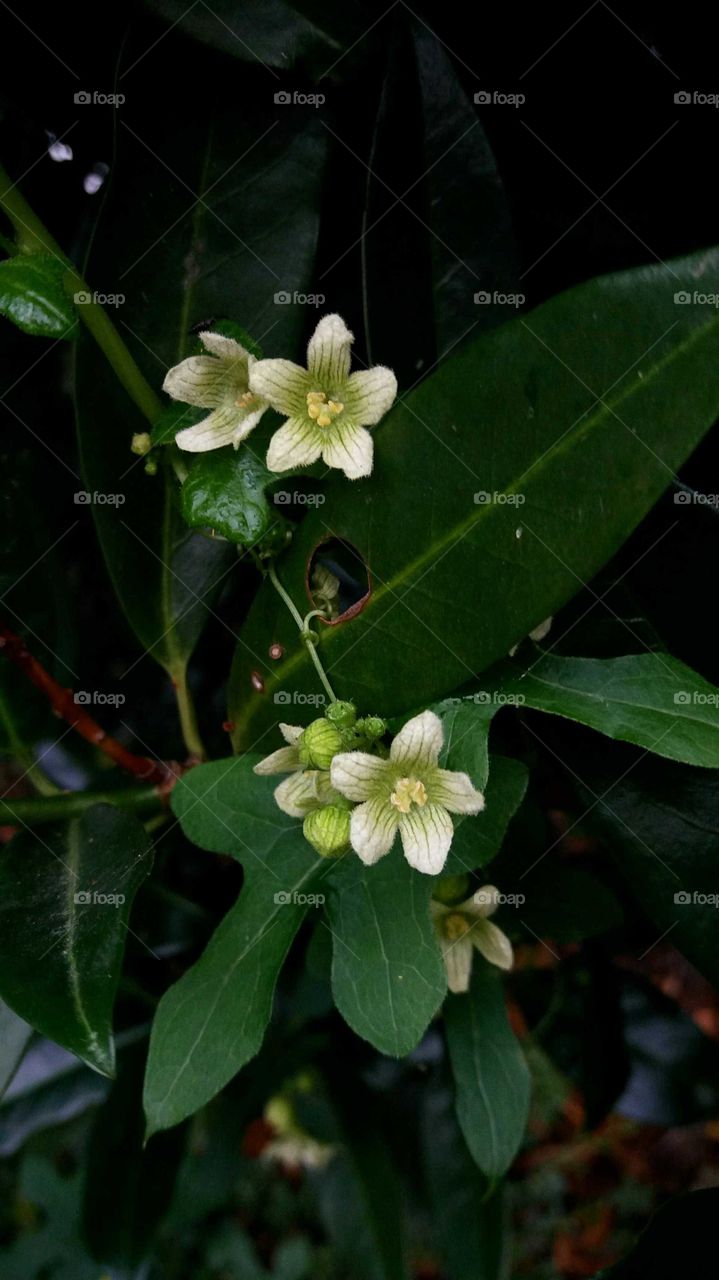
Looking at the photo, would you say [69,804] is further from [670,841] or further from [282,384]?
[670,841]

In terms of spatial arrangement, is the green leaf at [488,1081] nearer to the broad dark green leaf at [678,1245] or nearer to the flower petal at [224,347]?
the broad dark green leaf at [678,1245]

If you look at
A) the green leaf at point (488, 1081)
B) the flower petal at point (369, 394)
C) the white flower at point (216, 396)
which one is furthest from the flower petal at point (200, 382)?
the green leaf at point (488, 1081)

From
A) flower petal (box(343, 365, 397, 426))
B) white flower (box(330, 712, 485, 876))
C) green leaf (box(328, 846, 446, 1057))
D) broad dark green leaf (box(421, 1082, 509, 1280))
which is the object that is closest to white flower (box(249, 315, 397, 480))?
flower petal (box(343, 365, 397, 426))

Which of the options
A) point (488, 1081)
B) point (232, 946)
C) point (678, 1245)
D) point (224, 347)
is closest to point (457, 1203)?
point (678, 1245)

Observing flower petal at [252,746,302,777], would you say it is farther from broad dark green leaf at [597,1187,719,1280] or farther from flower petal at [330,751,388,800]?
broad dark green leaf at [597,1187,719,1280]

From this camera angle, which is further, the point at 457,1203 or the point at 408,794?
the point at 457,1203

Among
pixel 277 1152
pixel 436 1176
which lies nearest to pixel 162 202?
pixel 436 1176
